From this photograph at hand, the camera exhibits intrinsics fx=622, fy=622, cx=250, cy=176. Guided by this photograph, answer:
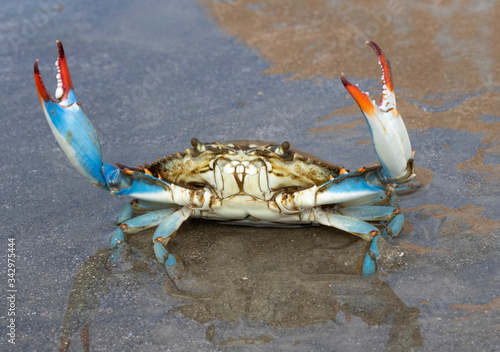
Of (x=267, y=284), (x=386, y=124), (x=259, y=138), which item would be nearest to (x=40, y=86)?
(x=267, y=284)

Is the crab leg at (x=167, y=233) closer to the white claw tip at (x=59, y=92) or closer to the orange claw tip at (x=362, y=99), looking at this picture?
the white claw tip at (x=59, y=92)

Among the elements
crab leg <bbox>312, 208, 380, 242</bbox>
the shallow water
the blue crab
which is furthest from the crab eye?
crab leg <bbox>312, 208, 380, 242</bbox>

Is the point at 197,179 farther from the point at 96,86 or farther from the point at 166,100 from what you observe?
the point at 96,86

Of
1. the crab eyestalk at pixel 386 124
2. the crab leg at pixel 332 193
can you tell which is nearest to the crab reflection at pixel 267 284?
the crab leg at pixel 332 193

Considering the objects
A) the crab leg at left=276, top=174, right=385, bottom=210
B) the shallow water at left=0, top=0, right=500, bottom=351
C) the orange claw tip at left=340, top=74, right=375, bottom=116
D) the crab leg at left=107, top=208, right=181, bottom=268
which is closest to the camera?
the orange claw tip at left=340, top=74, right=375, bottom=116

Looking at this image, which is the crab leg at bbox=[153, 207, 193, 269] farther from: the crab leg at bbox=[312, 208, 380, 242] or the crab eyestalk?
the crab eyestalk

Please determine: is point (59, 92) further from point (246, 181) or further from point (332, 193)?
point (332, 193)

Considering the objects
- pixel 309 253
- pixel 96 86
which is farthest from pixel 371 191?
pixel 96 86
